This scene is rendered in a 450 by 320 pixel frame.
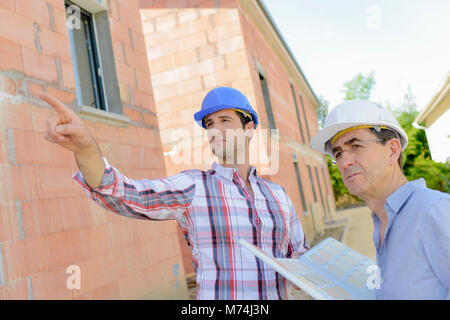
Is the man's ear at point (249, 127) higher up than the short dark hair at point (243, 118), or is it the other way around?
the short dark hair at point (243, 118)

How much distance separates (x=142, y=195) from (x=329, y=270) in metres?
0.83

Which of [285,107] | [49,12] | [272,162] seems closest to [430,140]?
[285,107]

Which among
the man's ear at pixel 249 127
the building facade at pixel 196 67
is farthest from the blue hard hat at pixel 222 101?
the building facade at pixel 196 67

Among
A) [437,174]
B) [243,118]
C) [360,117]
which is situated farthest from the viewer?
[437,174]

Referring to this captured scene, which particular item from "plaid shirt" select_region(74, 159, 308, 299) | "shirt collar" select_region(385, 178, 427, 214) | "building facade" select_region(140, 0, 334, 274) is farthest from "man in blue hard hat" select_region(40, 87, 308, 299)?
"building facade" select_region(140, 0, 334, 274)

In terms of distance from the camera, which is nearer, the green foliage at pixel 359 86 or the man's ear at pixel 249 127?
the man's ear at pixel 249 127

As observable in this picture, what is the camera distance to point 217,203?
170cm

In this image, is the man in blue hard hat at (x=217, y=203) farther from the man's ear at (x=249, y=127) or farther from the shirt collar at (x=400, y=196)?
the shirt collar at (x=400, y=196)

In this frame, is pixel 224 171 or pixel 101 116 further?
pixel 101 116

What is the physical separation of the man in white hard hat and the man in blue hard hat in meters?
0.47

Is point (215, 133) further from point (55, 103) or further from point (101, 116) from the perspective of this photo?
point (101, 116)

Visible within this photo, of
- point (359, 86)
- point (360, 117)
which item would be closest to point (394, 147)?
point (360, 117)

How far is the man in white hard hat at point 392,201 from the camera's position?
3.45ft

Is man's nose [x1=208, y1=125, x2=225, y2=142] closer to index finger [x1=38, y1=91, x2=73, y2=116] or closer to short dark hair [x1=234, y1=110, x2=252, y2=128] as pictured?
short dark hair [x1=234, y1=110, x2=252, y2=128]
